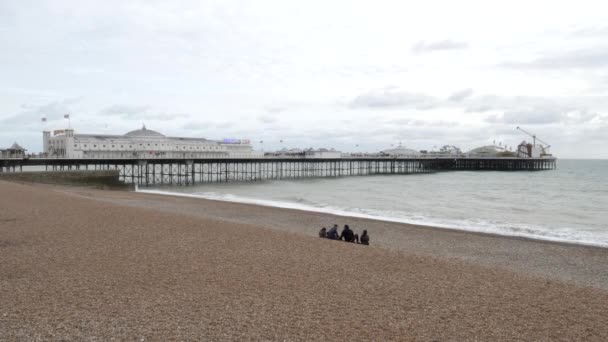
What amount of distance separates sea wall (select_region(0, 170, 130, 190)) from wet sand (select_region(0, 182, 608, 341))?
2482 centimetres

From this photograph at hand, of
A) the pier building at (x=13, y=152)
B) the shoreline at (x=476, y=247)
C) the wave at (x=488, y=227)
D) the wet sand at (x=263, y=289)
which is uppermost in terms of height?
the pier building at (x=13, y=152)

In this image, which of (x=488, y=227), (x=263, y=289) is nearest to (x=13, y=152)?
(x=488, y=227)

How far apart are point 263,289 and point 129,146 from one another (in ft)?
171

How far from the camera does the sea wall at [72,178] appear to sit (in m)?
34.8

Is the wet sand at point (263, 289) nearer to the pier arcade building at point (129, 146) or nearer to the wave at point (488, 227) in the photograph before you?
the wave at point (488, 227)

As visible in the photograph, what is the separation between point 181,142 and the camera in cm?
6191

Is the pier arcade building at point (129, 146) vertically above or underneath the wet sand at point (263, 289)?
above

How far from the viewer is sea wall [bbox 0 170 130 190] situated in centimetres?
3481

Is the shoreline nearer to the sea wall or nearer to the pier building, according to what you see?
the sea wall

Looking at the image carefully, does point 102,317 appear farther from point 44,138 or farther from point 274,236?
point 44,138

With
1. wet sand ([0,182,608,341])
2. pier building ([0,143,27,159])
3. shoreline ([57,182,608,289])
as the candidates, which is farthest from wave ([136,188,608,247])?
pier building ([0,143,27,159])

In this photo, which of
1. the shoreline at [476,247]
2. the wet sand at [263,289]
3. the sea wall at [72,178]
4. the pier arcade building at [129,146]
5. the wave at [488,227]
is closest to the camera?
the wet sand at [263,289]

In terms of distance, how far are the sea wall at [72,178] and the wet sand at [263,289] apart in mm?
24816

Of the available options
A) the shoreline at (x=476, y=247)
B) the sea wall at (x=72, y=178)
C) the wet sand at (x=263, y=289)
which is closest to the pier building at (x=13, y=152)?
the sea wall at (x=72, y=178)
